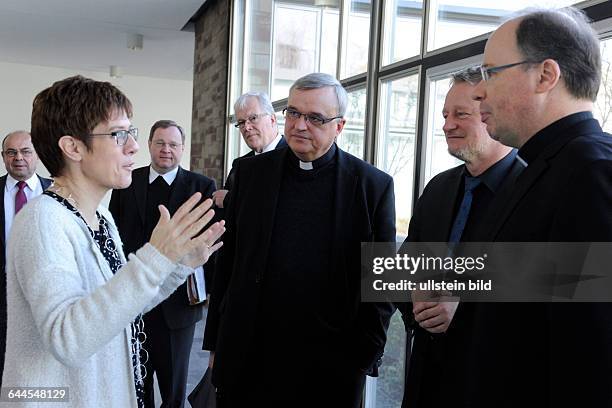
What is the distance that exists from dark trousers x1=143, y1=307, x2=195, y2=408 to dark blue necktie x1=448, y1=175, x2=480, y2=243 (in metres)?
2.19

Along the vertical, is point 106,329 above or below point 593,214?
below

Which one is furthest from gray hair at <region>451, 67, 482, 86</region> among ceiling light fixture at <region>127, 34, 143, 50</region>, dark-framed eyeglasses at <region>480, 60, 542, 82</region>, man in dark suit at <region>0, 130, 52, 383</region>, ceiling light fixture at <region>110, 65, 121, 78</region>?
ceiling light fixture at <region>110, 65, 121, 78</region>

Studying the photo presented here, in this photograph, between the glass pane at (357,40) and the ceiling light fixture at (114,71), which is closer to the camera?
the glass pane at (357,40)

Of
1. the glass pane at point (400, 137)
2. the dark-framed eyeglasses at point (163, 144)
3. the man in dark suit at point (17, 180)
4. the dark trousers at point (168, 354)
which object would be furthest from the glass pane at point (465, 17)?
the man in dark suit at point (17, 180)

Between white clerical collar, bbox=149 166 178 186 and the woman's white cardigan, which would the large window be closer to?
white clerical collar, bbox=149 166 178 186

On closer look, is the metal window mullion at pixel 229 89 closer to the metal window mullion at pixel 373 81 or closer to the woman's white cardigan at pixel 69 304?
the metal window mullion at pixel 373 81

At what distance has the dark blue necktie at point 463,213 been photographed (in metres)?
1.98

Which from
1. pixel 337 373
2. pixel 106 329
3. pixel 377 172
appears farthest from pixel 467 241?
pixel 106 329

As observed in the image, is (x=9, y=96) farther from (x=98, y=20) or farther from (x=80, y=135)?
(x=80, y=135)

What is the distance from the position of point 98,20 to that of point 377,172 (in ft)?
24.0

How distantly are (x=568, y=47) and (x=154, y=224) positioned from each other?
2847mm

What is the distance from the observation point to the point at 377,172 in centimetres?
234

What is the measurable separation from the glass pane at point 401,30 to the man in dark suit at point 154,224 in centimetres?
143

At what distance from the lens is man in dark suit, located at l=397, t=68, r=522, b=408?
68.1 inches
